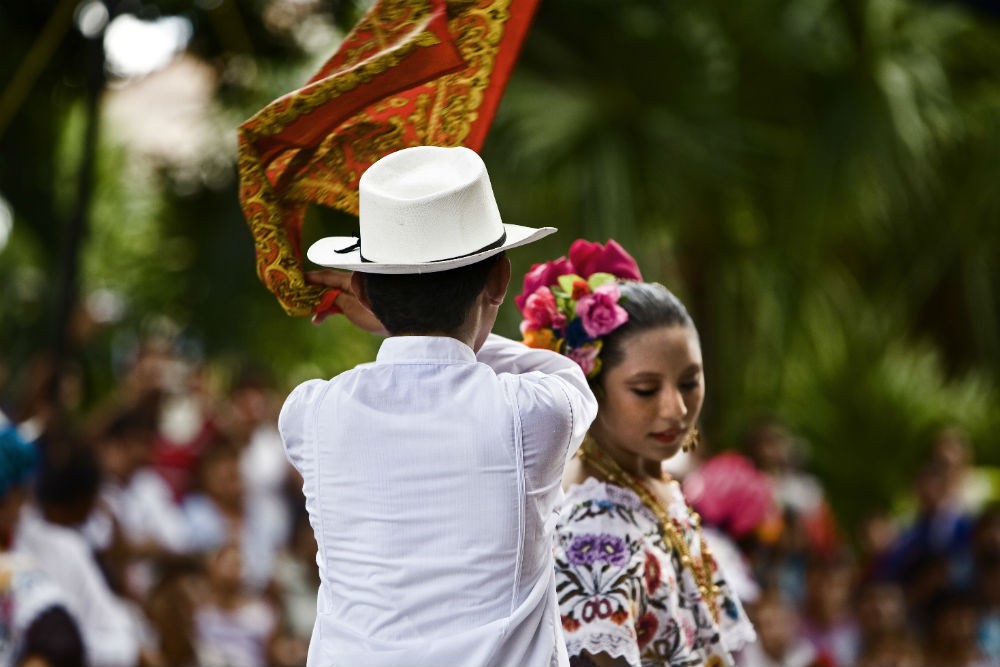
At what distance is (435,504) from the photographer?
240cm

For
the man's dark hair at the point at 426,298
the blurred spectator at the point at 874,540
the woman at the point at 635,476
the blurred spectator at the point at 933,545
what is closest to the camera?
the man's dark hair at the point at 426,298

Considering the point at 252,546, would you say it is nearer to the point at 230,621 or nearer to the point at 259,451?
the point at 259,451

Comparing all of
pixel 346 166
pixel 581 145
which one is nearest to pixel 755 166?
pixel 581 145

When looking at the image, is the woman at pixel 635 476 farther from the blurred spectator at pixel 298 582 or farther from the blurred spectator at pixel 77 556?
the blurred spectator at pixel 298 582

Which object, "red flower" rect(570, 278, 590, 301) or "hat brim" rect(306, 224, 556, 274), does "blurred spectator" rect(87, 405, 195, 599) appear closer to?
"red flower" rect(570, 278, 590, 301)

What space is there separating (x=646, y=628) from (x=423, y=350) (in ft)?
2.68

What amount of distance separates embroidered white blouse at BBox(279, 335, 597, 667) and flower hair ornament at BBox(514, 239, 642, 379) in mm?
550

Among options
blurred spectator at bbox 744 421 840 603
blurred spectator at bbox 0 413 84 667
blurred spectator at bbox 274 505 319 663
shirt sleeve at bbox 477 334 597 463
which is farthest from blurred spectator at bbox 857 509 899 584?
shirt sleeve at bbox 477 334 597 463

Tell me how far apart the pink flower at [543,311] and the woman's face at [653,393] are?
15cm

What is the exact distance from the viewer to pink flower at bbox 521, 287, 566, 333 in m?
3.08

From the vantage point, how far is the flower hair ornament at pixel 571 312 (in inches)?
120

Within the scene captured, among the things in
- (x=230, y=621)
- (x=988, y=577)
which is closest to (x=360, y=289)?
(x=230, y=621)

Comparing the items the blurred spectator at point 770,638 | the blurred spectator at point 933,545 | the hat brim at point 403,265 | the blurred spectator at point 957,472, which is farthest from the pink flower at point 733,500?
the blurred spectator at point 957,472

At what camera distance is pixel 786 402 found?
9508mm
